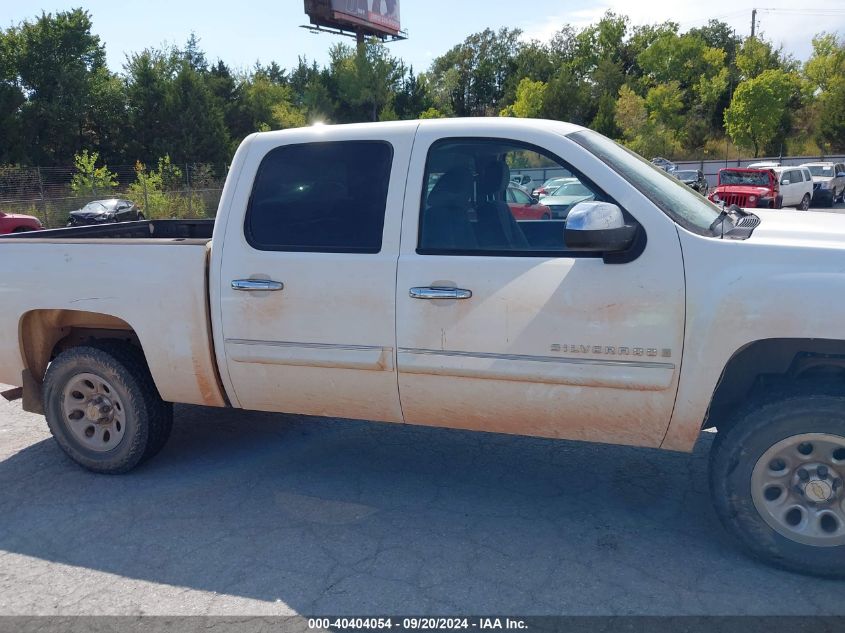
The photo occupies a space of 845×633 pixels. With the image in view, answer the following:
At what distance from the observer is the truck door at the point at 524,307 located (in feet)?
11.0

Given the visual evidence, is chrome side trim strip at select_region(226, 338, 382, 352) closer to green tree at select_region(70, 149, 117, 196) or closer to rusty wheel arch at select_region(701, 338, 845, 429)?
rusty wheel arch at select_region(701, 338, 845, 429)

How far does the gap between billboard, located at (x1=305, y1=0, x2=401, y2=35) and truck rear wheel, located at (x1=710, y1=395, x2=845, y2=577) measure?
55731 millimetres

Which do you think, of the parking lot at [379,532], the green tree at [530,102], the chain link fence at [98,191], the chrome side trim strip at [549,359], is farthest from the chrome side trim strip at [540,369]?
the green tree at [530,102]

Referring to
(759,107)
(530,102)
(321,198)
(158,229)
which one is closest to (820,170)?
(759,107)

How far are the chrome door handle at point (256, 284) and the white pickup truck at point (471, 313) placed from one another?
0.01 m

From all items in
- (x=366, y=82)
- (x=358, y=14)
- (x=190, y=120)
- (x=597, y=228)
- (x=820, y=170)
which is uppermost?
(x=358, y=14)

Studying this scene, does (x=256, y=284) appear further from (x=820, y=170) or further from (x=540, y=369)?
(x=820, y=170)

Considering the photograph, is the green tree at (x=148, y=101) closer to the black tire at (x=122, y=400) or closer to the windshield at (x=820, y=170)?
the windshield at (x=820, y=170)

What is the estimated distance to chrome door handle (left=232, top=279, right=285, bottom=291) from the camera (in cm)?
397

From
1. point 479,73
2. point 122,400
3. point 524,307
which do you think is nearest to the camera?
point 524,307

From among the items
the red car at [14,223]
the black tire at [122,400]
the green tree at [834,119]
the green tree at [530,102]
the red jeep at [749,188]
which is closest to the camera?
the black tire at [122,400]

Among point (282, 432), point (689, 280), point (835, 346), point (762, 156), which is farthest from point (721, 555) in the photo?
point (762, 156)

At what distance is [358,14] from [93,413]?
5669cm

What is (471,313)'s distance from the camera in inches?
142
